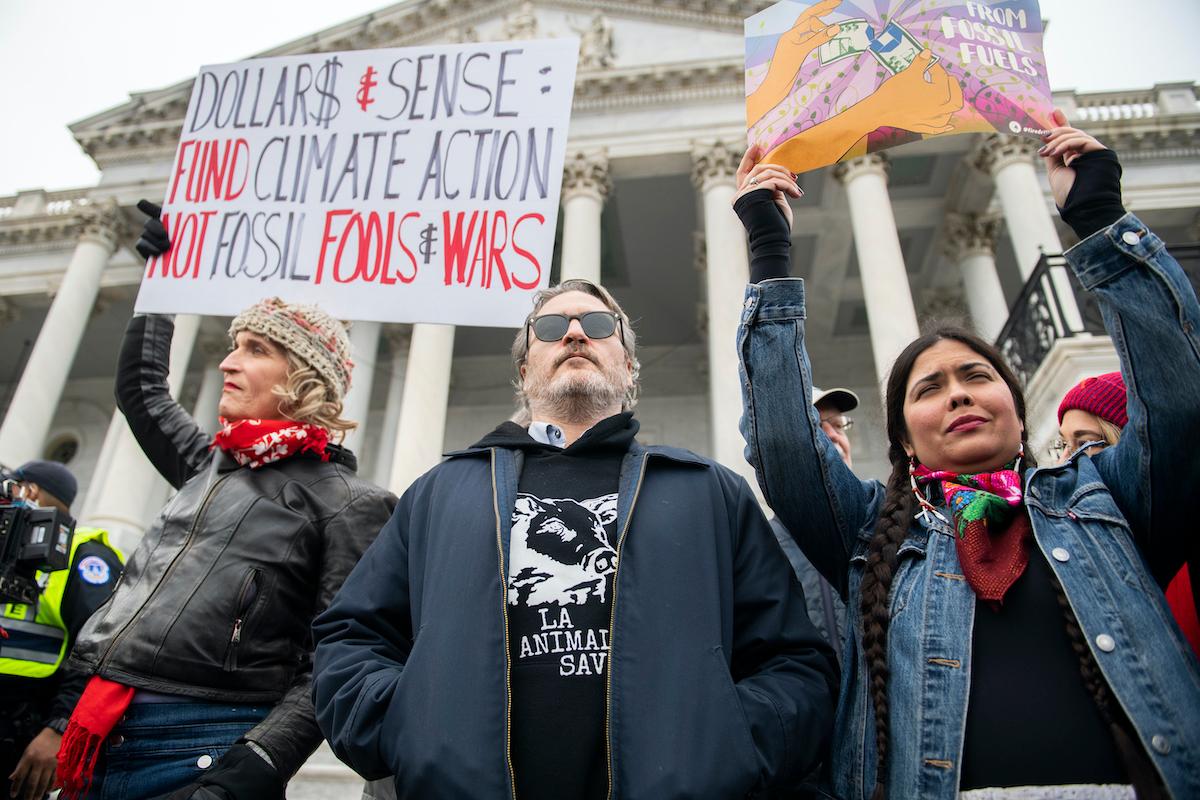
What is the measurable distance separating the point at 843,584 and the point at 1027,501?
59 cm

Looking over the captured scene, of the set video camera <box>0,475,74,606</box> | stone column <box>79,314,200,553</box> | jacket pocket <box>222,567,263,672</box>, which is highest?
stone column <box>79,314,200,553</box>

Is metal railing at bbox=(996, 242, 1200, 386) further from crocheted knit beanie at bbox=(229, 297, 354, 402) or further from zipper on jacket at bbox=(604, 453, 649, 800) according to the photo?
zipper on jacket at bbox=(604, 453, 649, 800)

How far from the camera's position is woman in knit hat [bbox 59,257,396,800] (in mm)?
2301

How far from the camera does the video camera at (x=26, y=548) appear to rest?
3059 mm

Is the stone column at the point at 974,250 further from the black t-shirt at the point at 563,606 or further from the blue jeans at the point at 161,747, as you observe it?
the blue jeans at the point at 161,747

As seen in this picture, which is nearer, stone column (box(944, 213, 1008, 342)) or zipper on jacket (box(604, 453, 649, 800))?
zipper on jacket (box(604, 453, 649, 800))

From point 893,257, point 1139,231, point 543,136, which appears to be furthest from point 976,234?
point 1139,231

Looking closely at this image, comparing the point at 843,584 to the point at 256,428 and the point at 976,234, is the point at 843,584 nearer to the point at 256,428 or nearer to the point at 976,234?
the point at 256,428

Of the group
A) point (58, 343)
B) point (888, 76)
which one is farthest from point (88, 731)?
point (58, 343)

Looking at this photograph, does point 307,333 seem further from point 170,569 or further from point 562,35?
point 562,35

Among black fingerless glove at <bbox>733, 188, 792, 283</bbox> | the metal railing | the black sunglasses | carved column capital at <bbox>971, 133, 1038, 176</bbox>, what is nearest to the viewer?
black fingerless glove at <bbox>733, 188, 792, 283</bbox>

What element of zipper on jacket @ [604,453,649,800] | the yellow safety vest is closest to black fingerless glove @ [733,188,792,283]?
zipper on jacket @ [604,453,649,800]

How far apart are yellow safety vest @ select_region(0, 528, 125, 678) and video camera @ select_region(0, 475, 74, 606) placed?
0.20 metres

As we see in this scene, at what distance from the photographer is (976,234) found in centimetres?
1614
